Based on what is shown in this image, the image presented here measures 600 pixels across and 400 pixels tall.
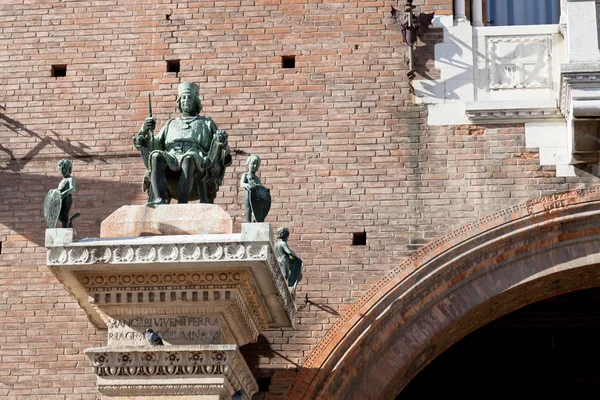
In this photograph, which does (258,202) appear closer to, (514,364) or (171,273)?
(171,273)

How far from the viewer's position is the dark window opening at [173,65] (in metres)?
12.5

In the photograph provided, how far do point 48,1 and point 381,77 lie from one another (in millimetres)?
3010

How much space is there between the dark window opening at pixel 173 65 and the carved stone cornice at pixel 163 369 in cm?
438

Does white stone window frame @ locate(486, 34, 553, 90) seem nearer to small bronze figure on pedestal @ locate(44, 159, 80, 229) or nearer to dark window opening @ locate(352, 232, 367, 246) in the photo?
dark window opening @ locate(352, 232, 367, 246)

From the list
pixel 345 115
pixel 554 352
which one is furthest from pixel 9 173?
pixel 554 352

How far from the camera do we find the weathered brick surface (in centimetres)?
1170

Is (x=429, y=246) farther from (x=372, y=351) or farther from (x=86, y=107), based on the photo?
(x=86, y=107)

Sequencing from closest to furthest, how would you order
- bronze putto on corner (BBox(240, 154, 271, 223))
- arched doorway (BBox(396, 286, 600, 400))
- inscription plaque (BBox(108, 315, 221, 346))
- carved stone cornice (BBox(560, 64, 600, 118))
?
inscription plaque (BBox(108, 315, 221, 346)), bronze putto on corner (BBox(240, 154, 271, 223)), carved stone cornice (BBox(560, 64, 600, 118)), arched doorway (BBox(396, 286, 600, 400))

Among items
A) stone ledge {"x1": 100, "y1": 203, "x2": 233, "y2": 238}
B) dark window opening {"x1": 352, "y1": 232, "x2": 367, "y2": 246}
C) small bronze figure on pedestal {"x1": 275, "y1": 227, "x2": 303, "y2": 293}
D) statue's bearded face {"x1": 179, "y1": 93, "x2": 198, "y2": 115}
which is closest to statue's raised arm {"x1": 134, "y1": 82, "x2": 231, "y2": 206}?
statue's bearded face {"x1": 179, "y1": 93, "x2": 198, "y2": 115}

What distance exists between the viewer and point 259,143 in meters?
12.2

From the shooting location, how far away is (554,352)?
15203mm

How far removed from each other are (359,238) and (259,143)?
3.88 ft

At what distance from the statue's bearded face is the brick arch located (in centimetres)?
265

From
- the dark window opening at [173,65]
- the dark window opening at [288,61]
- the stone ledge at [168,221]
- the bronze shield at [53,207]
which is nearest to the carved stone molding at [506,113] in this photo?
the dark window opening at [288,61]
